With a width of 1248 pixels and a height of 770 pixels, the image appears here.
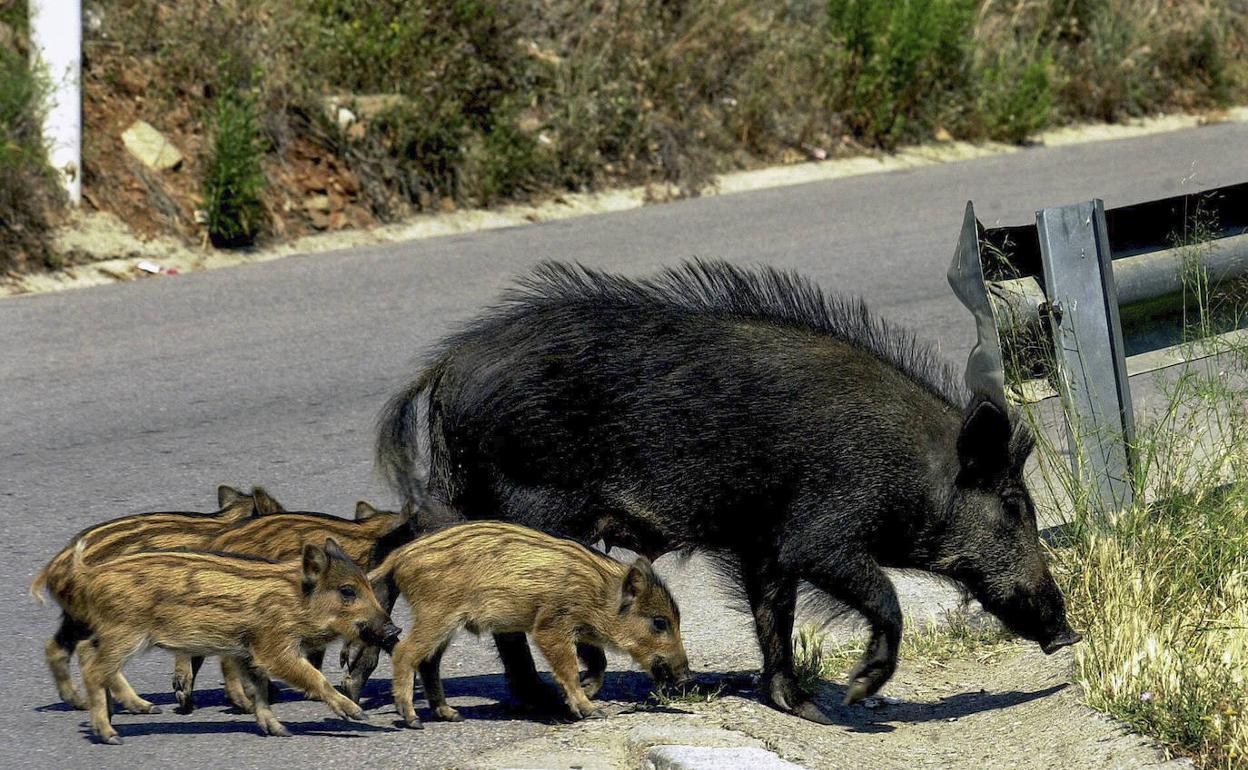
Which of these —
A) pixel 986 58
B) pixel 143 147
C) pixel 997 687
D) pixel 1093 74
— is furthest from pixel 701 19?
pixel 997 687

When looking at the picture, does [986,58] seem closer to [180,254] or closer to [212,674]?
[180,254]

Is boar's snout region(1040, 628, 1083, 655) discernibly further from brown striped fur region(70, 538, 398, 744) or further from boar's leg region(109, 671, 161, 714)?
boar's leg region(109, 671, 161, 714)

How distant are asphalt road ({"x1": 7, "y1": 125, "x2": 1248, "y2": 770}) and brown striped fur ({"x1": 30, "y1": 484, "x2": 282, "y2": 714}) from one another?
101 millimetres

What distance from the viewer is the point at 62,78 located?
1129 cm

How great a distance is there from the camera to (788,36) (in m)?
16.3

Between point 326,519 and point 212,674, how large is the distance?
2.50 ft

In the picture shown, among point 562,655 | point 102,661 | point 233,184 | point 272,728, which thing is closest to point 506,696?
point 562,655

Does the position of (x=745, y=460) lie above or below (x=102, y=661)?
above

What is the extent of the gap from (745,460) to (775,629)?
58 cm

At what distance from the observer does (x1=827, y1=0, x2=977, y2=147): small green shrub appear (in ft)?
51.0

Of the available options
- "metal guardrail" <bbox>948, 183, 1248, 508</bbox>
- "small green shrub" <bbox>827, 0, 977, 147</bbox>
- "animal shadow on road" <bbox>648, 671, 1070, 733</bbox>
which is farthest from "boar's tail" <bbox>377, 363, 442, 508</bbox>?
"small green shrub" <bbox>827, 0, 977, 147</bbox>

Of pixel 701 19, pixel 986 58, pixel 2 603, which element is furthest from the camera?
pixel 986 58

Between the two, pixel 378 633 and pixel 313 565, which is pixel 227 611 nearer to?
pixel 313 565


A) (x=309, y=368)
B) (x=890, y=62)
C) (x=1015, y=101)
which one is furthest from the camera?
(x=1015, y=101)
